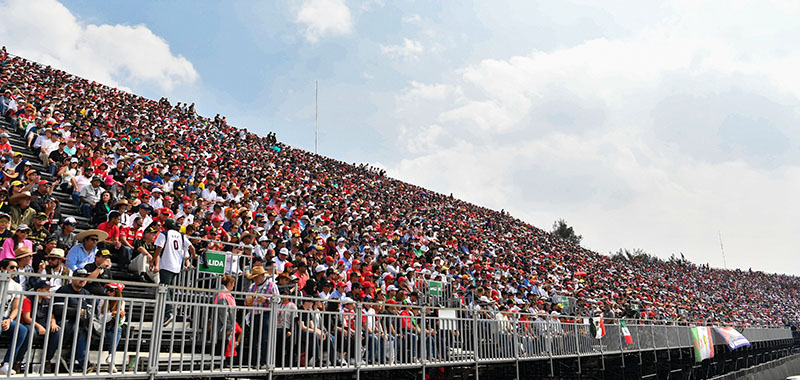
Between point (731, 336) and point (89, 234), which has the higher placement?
point (89, 234)

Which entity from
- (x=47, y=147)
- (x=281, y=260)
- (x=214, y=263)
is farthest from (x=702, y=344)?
(x=47, y=147)

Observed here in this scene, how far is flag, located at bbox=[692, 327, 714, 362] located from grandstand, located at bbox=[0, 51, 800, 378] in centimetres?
70

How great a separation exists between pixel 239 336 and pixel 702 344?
20.4m

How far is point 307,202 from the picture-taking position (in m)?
20.0

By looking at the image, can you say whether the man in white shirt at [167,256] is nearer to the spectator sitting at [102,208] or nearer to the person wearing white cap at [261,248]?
the spectator sitting at [102,208]

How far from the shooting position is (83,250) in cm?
802

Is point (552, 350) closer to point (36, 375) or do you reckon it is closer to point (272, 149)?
point (36, 375)

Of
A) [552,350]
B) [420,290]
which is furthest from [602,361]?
[420,290]

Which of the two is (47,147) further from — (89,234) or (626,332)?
(626,332)

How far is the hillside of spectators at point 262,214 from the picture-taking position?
9.89m

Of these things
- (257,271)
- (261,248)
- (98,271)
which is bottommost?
(98,271)

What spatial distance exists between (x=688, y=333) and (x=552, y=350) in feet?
34.6

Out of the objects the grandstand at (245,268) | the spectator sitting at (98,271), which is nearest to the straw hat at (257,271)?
the grandstand at (245,268)

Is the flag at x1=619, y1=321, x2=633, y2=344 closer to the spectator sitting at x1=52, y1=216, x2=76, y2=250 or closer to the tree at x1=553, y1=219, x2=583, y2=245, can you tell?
the spectator sitting at x1=52, y1=216, x2=76, y2=250
